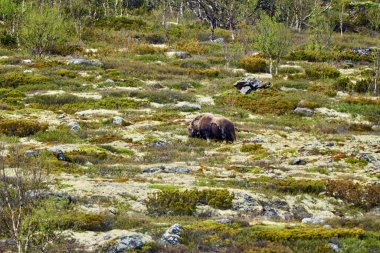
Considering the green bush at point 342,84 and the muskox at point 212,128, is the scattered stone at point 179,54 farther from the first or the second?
the muskox at point 212,128

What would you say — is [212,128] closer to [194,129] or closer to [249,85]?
[194,129]

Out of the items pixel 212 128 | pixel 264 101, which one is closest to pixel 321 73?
pixel 264 101

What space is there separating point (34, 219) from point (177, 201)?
6579 millimetres

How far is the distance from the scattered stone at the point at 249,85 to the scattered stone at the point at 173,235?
33.6 meters

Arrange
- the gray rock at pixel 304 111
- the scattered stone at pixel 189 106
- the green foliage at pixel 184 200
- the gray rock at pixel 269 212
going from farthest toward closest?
the scattered stone at pixel 189 106 → the gray rock at pixel 304 111 → the gray rock at pixel 269 212 → the green foliage at pixel 184 200

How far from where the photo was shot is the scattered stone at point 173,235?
41.8ft

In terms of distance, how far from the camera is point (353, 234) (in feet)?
44.5

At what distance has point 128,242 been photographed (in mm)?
12375

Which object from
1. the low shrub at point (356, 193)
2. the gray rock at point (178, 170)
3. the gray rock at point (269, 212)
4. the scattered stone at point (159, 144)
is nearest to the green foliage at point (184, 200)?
the gray rock at point (269, 212)

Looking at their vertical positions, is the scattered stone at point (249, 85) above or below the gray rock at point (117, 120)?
above

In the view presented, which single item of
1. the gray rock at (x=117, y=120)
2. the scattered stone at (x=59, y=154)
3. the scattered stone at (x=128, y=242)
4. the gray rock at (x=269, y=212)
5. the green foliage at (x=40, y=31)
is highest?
the green foliage at (x=40, y=31)

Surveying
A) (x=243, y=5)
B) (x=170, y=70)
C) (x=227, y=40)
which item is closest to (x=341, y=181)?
(x=170, y=70)

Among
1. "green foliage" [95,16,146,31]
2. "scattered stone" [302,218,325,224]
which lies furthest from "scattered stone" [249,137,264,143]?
"green foliage" [95,16,146,31]

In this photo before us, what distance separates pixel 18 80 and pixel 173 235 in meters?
37.2
